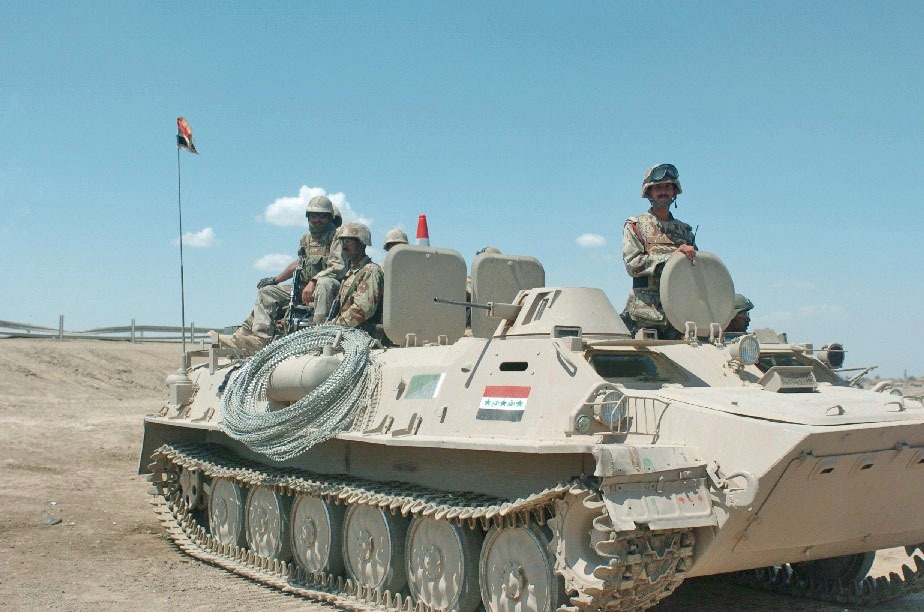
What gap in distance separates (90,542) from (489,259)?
241 inches

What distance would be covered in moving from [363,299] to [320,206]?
11.2 feet

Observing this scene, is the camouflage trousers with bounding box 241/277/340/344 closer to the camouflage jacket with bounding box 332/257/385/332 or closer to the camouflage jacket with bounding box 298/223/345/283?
the camouflage jacket with bounding box 298/223/345/283

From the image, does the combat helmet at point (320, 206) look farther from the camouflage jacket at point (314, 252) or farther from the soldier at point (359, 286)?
the soldier at point (359, 286)

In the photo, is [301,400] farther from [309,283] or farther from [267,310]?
[267,310]

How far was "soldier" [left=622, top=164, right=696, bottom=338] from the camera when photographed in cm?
1066

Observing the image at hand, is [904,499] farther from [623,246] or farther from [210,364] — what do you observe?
[210,364]

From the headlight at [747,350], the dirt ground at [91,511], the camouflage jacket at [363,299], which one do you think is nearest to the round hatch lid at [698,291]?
the headlight at [747,350]

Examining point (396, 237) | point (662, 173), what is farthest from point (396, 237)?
point (662, 173)

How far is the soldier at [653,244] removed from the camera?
1066 cm

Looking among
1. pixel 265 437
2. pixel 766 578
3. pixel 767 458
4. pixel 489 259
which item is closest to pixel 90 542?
pixel 265 437

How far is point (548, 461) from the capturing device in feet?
25.7

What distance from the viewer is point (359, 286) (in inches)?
467

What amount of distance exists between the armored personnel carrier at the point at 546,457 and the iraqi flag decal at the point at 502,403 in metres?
0.02

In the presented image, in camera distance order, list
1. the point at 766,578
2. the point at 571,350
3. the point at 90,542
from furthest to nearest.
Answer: the point at 90,542 → the point at 766,578 → the point at 571,350
